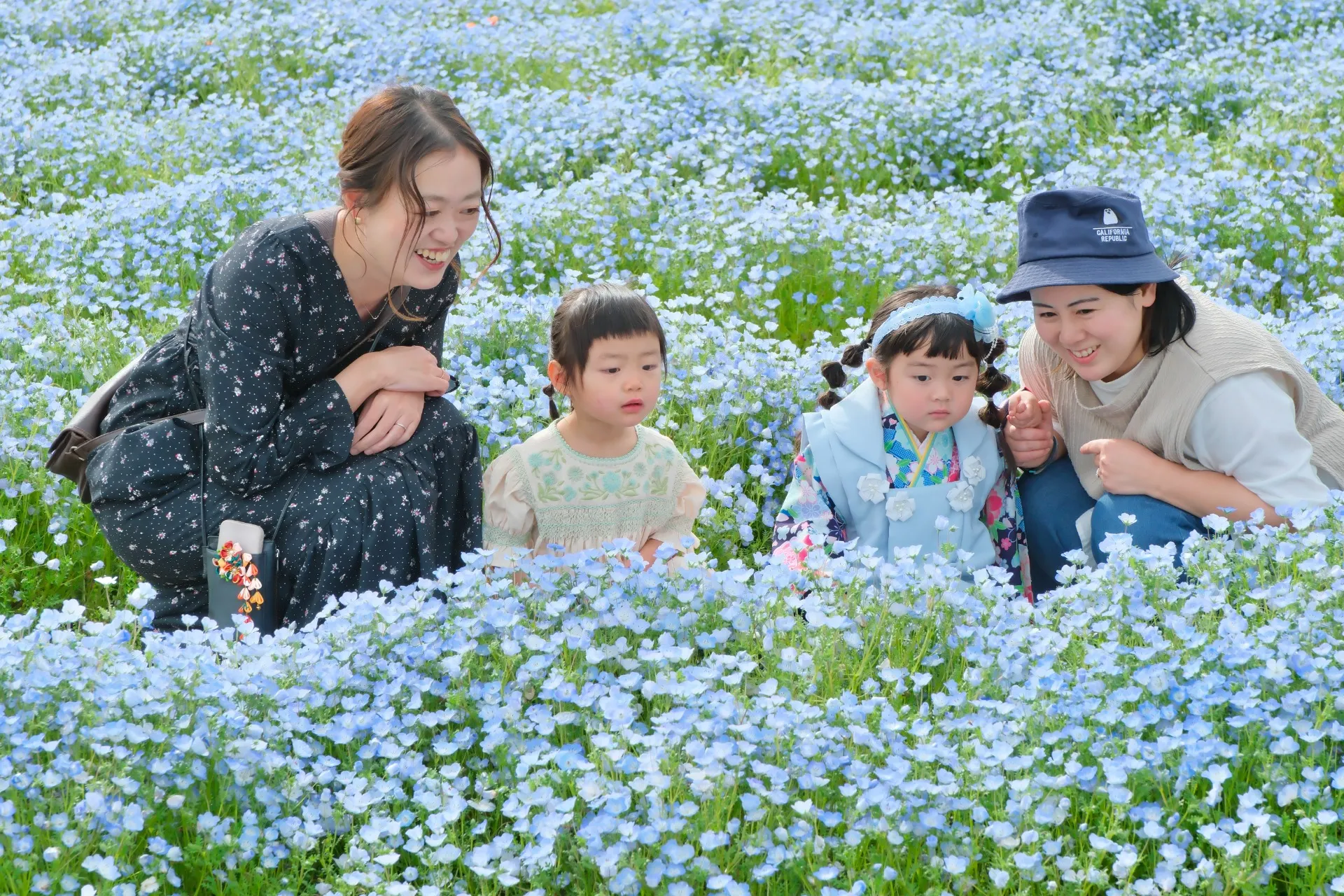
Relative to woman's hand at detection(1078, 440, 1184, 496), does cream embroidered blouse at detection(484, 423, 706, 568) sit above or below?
below

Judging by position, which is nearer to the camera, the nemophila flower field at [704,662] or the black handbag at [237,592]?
the nemophila flower field at [704,662]

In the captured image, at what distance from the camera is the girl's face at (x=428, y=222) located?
4.15 metres

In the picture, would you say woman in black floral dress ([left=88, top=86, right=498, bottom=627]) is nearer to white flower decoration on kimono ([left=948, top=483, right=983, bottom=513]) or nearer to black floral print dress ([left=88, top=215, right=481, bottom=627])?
black floral print dress ([left=88, top=215, right=481, bottom=627])

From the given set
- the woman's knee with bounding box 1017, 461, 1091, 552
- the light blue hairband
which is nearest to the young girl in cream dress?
the light blue hairband

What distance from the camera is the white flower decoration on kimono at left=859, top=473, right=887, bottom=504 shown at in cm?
477

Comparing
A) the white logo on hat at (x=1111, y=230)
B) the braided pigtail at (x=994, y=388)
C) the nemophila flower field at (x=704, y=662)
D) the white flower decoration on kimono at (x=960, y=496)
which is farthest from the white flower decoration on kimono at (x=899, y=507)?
the white logo on hat at (x=1111, y=230)

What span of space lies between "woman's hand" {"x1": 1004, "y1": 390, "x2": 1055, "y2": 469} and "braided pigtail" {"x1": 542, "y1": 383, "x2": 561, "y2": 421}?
5.16ft

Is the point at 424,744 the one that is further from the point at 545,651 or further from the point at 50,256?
the point at 50,256

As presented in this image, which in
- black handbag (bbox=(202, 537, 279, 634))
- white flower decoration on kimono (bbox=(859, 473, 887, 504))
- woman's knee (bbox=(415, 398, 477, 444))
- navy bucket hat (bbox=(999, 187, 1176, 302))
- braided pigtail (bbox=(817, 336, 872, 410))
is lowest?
black handbag (bbox=(202, 537, 279, 634))

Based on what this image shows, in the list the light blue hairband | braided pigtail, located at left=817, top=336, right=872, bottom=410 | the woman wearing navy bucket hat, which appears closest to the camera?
the woman wearing navy bucket hat

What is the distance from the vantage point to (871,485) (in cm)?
477

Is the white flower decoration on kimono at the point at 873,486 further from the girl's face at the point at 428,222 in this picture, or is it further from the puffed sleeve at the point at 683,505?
the girl's face at the point at 428,222

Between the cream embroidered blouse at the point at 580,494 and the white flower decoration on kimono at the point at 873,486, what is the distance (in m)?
0.55

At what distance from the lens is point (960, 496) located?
4762 mm
